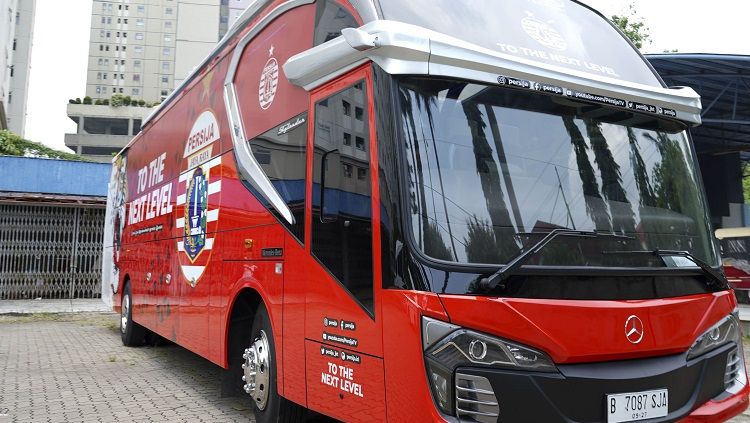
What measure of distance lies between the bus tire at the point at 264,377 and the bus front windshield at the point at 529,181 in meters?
2.03

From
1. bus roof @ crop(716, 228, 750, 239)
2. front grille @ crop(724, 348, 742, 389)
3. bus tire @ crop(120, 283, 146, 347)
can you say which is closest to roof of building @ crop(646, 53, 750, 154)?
bus roof @ crop(716, 228, 750, 239)

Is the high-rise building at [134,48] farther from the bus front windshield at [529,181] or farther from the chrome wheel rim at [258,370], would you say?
the bus front windshield at [529,181]

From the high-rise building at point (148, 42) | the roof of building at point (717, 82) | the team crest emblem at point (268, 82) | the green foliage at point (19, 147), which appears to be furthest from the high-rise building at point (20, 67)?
the team crest emblem at point (268, 82)

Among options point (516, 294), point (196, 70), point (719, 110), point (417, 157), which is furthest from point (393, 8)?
point (719, 110)

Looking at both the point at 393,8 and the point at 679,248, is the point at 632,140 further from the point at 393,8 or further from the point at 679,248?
the point at 393,8

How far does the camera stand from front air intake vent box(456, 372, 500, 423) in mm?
2641

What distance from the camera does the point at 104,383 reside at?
676 cm

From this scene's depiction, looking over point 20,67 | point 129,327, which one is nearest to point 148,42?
point 20,67

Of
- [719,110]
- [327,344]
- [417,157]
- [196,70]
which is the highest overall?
[719,110]

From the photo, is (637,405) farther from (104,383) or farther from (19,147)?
(19,147)

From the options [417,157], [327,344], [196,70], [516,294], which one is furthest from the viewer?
[196,70]

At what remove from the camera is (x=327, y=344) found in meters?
3.54

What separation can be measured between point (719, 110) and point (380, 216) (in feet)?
69.4

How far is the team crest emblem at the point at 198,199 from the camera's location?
221 inches
